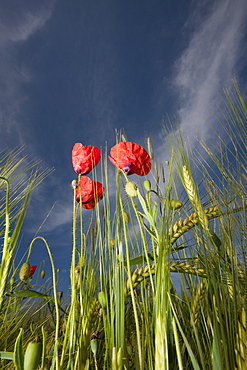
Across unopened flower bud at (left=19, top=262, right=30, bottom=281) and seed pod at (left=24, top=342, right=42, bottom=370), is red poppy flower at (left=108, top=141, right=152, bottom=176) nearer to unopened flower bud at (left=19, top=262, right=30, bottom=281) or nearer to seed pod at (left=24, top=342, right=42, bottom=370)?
unopened flower bud at (left=19, top=262, right=30, bottom=281)

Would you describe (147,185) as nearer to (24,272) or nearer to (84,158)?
(84,158)

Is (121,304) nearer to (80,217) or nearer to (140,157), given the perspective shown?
(80,217)

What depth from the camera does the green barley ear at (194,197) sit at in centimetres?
65

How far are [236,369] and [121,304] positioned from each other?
0.19 m

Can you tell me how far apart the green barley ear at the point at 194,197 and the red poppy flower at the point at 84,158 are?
283 mm

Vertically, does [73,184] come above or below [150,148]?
below

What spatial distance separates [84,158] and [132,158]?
0.15 metres

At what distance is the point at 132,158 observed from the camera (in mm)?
852

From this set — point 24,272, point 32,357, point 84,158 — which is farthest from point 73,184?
point 32,357

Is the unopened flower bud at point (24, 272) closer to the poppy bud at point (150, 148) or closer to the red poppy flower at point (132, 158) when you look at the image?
the red poppy flower at point (132, 158)

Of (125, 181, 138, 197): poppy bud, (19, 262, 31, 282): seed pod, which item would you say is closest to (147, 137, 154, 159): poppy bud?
(125, 181, 138, 197): poppy bud

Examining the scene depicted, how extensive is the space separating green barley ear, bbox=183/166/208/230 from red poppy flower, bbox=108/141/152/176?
135mm

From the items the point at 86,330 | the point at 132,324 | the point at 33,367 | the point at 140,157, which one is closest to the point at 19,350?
the point at 33,367

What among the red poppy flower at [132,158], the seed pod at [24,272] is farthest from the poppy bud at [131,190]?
the seed pod at [24,272]
